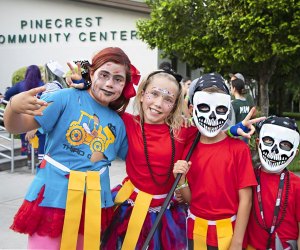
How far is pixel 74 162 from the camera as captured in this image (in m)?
2.51

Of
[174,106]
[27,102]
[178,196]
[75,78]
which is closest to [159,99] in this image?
[174,106]

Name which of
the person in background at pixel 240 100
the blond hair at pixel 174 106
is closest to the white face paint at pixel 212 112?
the blond hair at pixel 174 106

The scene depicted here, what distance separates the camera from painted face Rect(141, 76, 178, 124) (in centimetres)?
279

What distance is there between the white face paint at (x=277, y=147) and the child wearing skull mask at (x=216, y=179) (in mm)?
111

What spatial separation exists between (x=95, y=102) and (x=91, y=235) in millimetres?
788

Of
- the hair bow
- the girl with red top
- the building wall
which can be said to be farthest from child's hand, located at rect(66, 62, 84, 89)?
the building wall

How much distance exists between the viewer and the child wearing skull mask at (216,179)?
2.58 m

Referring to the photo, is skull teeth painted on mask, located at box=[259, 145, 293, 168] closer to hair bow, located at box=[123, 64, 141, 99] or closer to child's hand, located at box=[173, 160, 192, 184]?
child's hand, located at box=[173, 160, 192, 184]

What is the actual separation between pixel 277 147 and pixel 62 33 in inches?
492

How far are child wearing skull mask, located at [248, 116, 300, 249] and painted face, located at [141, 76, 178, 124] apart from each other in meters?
0.62

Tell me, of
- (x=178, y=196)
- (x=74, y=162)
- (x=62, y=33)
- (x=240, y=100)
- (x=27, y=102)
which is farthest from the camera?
(x=62, y=33)

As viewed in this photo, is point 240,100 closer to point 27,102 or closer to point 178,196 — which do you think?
point 178,196

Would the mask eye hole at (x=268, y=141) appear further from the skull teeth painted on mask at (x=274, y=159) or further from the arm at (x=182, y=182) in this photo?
the arm at (x=182, y=182)

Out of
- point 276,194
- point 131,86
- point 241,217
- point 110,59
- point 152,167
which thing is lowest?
point 241,217
